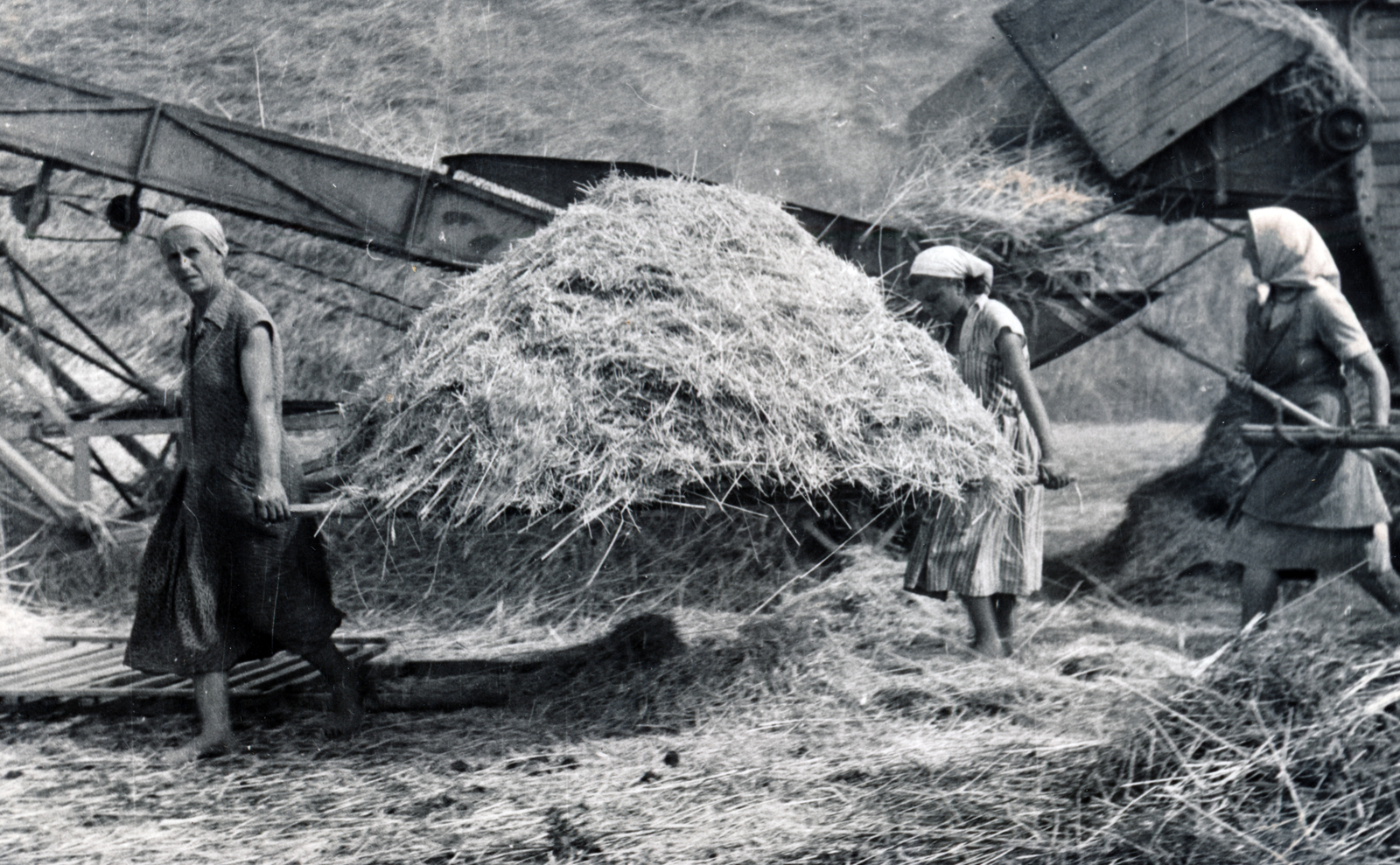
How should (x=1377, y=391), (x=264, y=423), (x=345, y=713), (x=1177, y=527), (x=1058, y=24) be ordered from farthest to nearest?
(x=1177, y=527)
(x=1058, y=24)
(x=1377, y=391)
(x=345, y=713)
(x=264, y=423)

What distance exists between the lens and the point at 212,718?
3.67 metres

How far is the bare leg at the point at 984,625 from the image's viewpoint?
4.40 metres

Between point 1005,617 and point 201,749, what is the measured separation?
2.91 metres

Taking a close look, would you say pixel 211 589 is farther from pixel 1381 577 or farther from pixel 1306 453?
pixel 1381 577

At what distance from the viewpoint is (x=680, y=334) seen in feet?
11.6

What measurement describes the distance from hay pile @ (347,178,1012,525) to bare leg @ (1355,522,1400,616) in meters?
1.52

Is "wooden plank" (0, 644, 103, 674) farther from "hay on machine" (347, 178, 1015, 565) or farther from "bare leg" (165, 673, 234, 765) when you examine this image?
"hay on machine" (347, 178, 1015, 565)

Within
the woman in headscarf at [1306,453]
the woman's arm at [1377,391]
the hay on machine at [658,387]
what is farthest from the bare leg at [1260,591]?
the hay on machine at [658,387]

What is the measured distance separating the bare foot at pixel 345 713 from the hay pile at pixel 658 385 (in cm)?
83

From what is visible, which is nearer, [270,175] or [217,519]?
[217,519]

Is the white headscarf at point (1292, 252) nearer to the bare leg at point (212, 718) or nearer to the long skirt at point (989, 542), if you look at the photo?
the long skirt at point (989, 542)

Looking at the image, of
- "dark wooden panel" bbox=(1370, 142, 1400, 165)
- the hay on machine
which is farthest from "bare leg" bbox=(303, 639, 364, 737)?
"dark wooden panel" bbox=(1370, 142, 1400, 165)

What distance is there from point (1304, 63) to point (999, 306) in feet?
8.05

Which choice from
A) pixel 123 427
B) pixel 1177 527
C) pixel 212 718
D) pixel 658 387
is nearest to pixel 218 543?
pixel 212 718
